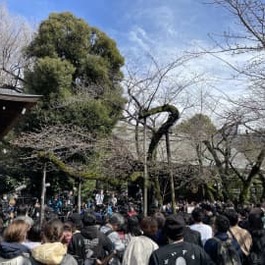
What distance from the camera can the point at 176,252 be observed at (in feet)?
11.7

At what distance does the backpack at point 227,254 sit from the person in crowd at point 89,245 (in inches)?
60.4

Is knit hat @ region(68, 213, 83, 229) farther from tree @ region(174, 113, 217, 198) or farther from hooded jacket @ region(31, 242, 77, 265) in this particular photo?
tree @ region(174, 113, 217, 198)

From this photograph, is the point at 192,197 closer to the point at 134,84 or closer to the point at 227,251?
the point at 134,84

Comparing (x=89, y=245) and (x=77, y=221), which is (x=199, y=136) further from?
(x=89, y=245)

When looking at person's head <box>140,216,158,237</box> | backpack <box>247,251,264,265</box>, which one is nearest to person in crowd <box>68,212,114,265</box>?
person's head <box>140,216,158,237</box>

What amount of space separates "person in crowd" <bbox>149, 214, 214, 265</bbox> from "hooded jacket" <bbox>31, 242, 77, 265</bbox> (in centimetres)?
76

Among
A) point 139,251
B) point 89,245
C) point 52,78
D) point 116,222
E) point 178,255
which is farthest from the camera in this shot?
point 52,78

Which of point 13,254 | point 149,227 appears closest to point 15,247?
point 13,254

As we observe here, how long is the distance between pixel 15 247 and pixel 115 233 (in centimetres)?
233

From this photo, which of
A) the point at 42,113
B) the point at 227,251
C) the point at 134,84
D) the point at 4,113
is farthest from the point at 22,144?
the point at 227,251

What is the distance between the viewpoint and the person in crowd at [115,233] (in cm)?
562

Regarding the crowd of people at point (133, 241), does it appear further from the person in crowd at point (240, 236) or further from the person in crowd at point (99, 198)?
the person in crowd at point (99, 198)

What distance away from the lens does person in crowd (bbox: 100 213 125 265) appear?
5618 mm

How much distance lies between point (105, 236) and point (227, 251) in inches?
67.2
